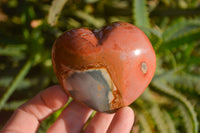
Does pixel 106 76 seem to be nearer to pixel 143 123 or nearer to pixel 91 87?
pixel 91 87

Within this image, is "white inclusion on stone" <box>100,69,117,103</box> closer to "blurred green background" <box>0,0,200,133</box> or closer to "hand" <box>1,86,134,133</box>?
"hand" <box>1,86,134,133</box>

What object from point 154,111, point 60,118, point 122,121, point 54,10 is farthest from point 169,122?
point 54,10

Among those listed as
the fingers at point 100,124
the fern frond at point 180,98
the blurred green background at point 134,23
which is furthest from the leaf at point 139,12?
the fingers at point 100,124

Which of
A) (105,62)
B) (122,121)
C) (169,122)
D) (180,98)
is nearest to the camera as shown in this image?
(105,62)

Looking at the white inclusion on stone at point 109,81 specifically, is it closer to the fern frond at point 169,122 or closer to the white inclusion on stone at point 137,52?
the white inclusion on stone at point 137,52

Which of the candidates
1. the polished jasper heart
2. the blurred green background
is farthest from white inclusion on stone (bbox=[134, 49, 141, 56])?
the blurred green background
